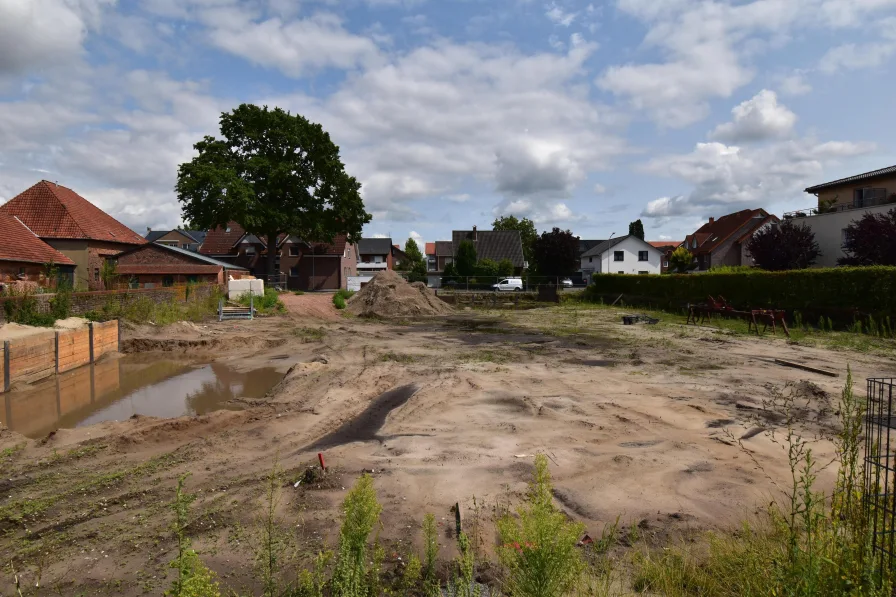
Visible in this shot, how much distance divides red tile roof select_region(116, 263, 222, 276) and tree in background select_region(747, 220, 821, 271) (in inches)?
1575

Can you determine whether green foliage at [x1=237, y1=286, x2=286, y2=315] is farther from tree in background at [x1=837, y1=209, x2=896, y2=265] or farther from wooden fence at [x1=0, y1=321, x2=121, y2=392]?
tree in background at [x1=837, y1=209, x2=896, y2=265]

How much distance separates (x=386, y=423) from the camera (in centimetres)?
888

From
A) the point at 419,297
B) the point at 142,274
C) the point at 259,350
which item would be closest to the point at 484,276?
the point at 419,297

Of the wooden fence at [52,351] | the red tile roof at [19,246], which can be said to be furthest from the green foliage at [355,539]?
the red tile roof at [19,246]

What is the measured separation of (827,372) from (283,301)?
28.2 meters

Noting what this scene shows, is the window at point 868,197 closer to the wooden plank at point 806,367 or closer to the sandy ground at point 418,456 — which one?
the sandy ground at point 418,456

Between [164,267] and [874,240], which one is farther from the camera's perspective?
[164,267]

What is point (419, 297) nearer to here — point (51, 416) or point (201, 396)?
point (201, 396)

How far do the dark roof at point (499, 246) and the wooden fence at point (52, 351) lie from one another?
5485 cm

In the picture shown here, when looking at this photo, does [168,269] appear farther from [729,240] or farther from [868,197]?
[729,240]

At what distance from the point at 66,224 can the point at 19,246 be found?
13229 millimetres

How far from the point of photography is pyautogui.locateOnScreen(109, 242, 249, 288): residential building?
128ft

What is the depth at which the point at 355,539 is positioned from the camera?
346 centimetres

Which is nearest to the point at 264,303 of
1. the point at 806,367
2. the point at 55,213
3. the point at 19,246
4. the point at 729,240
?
the point at 19,246
